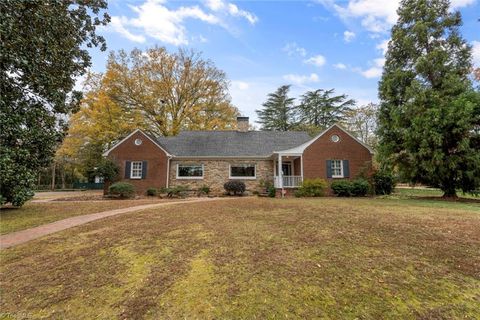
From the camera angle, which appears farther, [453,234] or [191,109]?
[191,109]

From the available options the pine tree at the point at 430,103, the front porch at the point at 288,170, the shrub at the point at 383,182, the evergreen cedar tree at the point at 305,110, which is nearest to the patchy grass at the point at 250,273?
the pine tree at the point at 430,103

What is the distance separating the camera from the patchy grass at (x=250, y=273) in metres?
2.73

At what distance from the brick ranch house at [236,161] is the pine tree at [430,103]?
8.08ft

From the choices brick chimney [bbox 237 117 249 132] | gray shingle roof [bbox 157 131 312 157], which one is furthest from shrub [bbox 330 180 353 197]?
brick chimney [bbox 237 117 249 132]

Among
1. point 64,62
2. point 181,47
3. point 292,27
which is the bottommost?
point 64,62

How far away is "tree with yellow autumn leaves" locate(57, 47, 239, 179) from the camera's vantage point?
72.8ft

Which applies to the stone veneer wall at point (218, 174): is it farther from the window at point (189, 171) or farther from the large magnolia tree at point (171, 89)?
the large magnolia tree at point (171, 89)

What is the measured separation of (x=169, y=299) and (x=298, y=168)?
1571 cm

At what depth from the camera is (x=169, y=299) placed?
9.52 feet

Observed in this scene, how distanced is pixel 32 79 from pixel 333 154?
16149 mm

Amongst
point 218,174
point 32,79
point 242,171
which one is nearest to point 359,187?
point 242,171

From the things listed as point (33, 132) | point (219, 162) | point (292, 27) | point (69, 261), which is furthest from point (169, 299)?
point (219, 162)

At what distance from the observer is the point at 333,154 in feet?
55.0

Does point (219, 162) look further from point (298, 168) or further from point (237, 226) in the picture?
point (237, 226)
